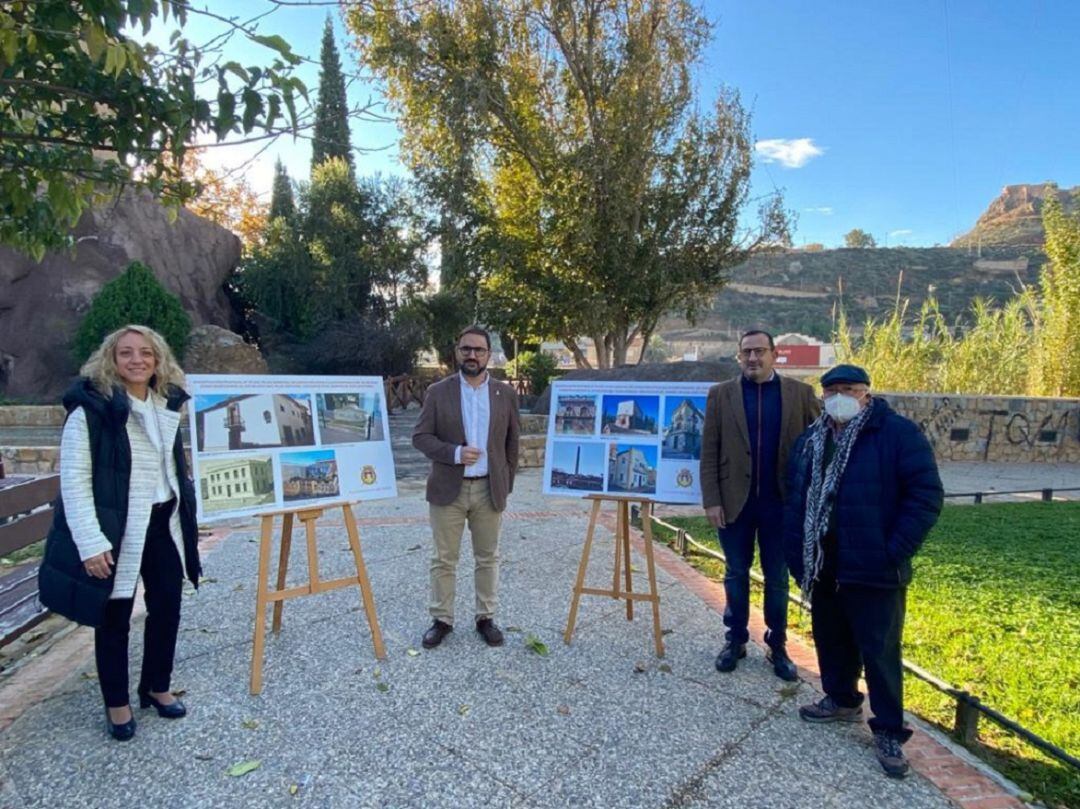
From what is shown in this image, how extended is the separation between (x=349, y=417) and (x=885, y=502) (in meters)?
2.94

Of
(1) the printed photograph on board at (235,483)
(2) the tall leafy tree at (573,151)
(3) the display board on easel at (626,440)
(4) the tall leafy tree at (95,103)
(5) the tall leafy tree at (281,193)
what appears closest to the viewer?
(4) the tall leafy tree at (95,103)

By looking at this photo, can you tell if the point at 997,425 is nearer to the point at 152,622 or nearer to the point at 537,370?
the point at 537,370

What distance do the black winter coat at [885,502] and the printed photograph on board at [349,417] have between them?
2.67 metres

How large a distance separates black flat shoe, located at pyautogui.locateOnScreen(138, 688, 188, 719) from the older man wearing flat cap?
304cm

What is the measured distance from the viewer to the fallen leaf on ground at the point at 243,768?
2.75 metres

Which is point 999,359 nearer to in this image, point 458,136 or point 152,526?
point 458,136

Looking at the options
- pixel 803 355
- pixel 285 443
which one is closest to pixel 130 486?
pixel 285 443

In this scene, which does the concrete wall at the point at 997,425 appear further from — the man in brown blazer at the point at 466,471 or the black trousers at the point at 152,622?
the black trousers at the point at 152,622

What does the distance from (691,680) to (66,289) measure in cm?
2055

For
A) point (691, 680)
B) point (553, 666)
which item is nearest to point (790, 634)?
point (691, 680)

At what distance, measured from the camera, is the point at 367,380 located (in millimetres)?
4121

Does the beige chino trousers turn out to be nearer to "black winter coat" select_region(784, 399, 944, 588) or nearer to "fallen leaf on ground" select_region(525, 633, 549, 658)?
"fallen leaf on ground" select_region(525, 633, 549, 658)

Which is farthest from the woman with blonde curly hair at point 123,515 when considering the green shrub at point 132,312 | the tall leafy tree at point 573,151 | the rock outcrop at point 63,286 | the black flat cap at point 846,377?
the rock outcrop at point 63,286

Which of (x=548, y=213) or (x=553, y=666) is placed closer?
(x=553, y=666)
